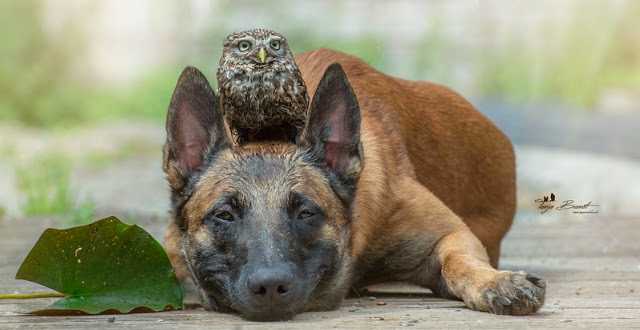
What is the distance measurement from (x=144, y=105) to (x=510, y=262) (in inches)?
369

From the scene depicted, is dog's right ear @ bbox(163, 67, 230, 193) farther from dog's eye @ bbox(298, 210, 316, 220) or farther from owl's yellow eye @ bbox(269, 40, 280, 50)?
dog's eye @ bbox(298, 210, 316, 220)

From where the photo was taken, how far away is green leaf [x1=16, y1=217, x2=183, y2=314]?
181 inches

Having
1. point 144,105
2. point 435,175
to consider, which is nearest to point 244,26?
point 144,105

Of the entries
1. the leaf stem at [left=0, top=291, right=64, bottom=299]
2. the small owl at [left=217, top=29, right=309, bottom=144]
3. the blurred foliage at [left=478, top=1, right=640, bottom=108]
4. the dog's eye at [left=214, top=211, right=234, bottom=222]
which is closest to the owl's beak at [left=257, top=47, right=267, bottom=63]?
the small owl at [left=217, top=29, right=309, bottom=144]

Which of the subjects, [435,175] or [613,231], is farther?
[613,231]

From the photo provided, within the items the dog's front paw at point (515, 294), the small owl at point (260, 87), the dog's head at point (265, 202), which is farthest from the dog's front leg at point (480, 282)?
the small owl at point (260, 87)

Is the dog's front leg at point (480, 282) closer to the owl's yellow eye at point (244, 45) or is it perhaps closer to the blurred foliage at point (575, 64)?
the owl's yellow eye at point (244, 45)

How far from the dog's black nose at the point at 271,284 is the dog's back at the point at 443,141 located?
1.38 metres

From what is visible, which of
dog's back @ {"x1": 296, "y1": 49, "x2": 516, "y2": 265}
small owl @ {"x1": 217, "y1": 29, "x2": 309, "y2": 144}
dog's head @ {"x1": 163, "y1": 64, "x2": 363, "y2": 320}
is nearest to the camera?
dog's head @ {"x1": 163, "y1": 64, "x2": 363, "y2": 320}

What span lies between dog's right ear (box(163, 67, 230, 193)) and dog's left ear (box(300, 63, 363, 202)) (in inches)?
14.2

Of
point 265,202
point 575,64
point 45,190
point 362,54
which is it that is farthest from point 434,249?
point 575,64

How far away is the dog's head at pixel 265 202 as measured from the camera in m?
4.27

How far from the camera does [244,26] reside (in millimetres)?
14766

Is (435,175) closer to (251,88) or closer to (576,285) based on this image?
(576,285)
